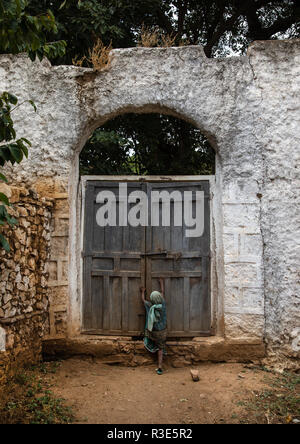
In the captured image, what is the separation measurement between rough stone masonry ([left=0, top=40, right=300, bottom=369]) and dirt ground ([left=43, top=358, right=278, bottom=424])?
24cm

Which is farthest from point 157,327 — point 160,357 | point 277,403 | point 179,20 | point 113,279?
point 179,20

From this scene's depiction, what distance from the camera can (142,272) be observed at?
4.77 metres

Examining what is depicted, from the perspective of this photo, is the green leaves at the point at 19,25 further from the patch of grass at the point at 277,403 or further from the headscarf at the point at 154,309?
the patch of grass at the point at 277,403

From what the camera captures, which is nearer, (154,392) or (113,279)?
(154,392)

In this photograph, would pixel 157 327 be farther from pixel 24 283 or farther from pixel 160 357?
pixel 24 283

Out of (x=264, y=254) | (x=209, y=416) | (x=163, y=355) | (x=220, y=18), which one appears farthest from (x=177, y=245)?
(x=220, y=18)

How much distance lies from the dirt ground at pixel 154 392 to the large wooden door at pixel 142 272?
0.52 m

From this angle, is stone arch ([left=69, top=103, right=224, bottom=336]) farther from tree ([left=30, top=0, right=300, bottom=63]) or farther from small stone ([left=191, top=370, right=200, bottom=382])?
tree ([left=30, top=0, right=300, bottom=63])

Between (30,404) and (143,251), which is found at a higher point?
(143,251)

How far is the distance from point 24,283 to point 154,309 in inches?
58.9

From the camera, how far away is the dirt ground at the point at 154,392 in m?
3.27

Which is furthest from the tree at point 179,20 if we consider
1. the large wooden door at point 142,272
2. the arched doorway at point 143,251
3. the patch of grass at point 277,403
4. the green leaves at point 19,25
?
the patch of grass at point 277,403

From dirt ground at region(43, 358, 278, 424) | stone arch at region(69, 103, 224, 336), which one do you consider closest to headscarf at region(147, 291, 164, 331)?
dirt ground at region(43, 358, 278, 424)

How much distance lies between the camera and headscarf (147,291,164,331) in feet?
14.2
